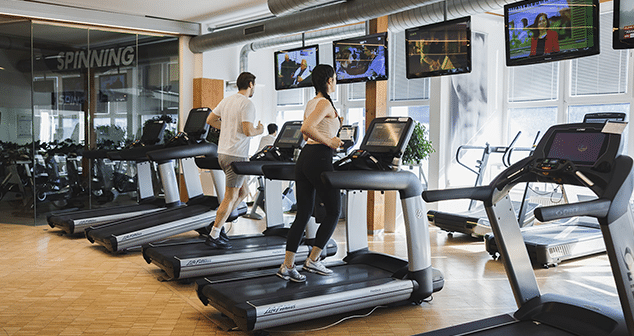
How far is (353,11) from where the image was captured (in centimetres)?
588

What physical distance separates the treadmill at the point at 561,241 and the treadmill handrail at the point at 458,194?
2.21m

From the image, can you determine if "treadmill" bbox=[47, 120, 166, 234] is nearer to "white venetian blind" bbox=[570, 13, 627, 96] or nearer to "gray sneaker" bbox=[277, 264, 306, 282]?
"gray sneaker" bbox=[277, 264, 306, 282]

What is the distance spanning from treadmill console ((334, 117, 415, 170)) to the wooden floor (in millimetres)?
993

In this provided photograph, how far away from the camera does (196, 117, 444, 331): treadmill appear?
3.20 metres

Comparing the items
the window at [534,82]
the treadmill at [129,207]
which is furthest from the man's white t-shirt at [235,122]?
the window at [534,82]

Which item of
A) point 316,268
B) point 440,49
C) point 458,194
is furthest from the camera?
point 440,49

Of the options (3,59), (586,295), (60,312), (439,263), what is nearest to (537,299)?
(586,295)

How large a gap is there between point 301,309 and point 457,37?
10.8 ft

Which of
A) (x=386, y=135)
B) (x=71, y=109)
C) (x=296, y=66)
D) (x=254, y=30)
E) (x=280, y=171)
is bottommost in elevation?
(x=280, y=171)

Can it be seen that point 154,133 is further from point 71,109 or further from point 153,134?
point 71,109

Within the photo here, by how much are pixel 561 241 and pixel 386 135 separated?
89.3 inches

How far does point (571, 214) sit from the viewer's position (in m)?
2.20

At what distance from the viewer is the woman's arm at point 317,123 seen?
3.48 metres

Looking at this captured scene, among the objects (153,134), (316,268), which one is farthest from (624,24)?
(153,134)
